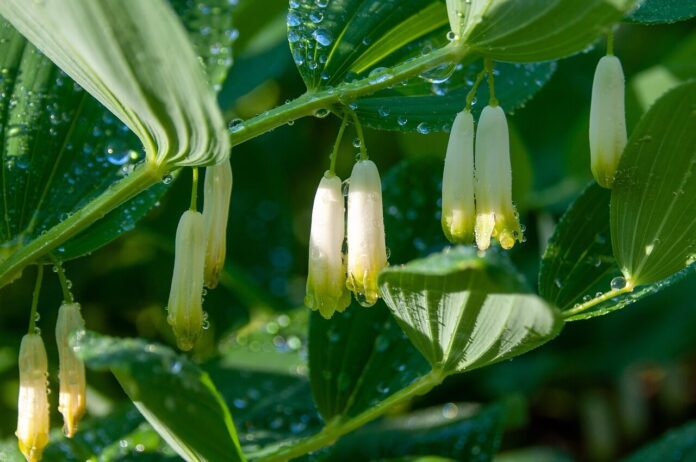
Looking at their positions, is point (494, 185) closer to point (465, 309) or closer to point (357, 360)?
point (465, 309)

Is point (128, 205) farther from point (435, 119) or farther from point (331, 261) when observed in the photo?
point (435, 119)

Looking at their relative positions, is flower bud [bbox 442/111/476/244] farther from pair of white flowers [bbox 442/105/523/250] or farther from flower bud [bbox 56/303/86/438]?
flower bud [bbox 56/303/86/438]

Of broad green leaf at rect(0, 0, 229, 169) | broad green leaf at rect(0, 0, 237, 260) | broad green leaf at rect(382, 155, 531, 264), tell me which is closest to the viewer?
broad green leaf at rect(0, 0, 229, 169)

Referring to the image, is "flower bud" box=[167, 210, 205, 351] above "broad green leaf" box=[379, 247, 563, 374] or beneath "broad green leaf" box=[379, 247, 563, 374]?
above

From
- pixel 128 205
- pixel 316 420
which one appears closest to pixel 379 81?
pixel 128 205

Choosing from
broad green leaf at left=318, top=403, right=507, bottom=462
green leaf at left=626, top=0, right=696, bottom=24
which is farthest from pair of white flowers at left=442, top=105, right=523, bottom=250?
broad green leaf at left=318, top=403, right=507, bottom=462

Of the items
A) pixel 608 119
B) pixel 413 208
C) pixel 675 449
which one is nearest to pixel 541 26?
pixel 608 119
